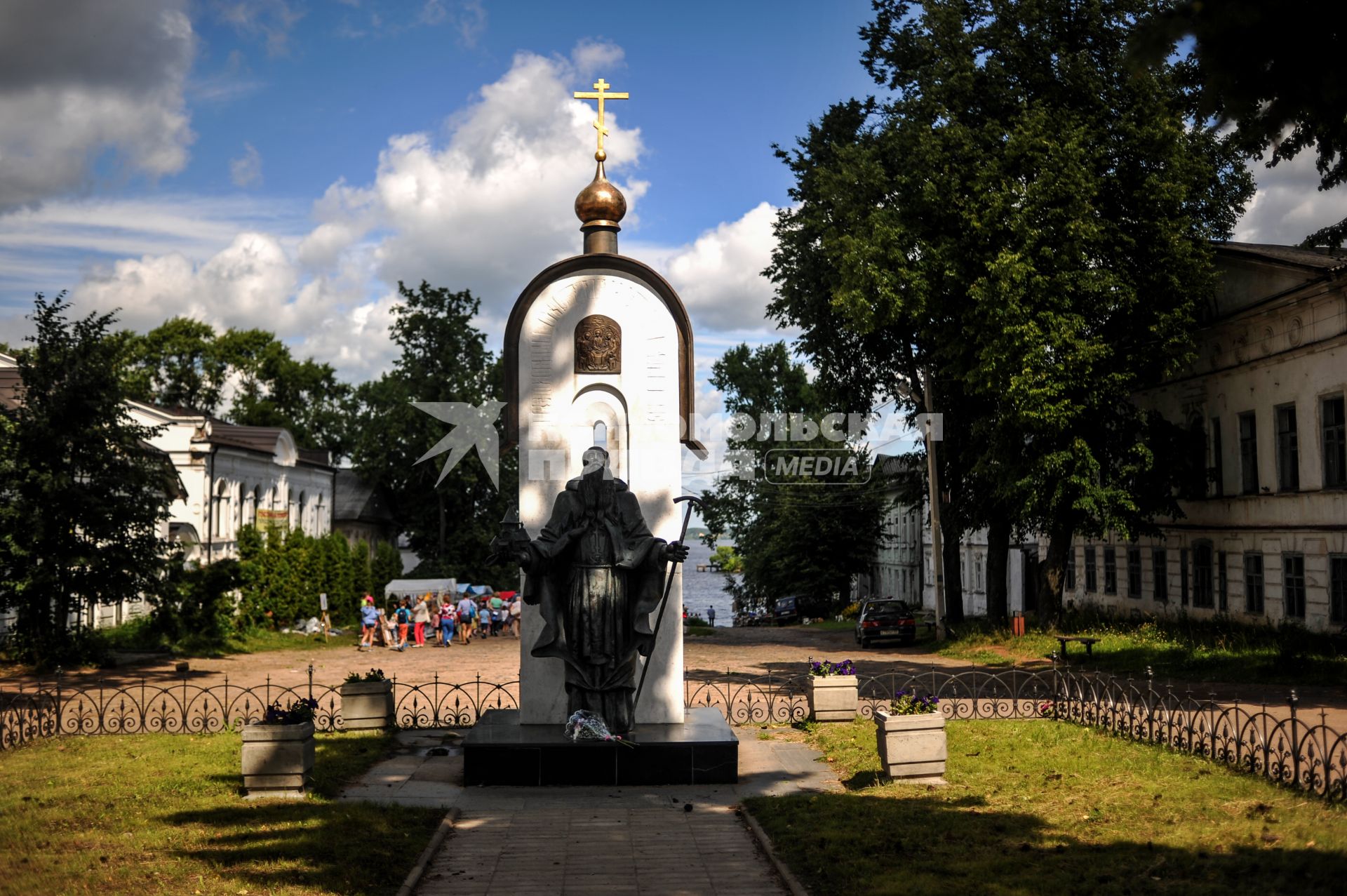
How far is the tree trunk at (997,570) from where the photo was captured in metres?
33.1

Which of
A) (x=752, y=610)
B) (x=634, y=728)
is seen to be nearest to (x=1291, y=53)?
(x=634, y=728)

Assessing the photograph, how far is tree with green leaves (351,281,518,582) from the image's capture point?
2026 inches

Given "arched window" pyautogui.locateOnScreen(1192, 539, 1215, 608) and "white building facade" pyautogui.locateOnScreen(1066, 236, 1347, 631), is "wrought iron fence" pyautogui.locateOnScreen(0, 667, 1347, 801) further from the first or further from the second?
"arched window" pyautogui.locateOnScreen(1192, 539, 1215, 608)

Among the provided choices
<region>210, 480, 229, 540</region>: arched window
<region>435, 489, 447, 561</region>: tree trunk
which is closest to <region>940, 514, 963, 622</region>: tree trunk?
<region>210, 480, 229, 540</region>: arched window

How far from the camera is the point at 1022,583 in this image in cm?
4653

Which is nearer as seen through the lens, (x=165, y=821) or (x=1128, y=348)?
(x=165, y=821)

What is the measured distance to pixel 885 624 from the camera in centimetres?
3438

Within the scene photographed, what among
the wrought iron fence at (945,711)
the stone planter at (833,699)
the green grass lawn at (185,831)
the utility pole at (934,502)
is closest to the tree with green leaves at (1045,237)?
the utility pole at (934,502)

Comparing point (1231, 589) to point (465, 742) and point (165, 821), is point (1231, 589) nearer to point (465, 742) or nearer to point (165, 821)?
point (465, 742)

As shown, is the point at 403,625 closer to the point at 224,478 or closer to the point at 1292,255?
the point at 224,478

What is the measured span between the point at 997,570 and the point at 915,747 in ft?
77.5

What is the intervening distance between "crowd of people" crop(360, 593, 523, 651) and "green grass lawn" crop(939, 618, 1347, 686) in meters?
12.7

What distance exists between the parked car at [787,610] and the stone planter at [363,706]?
41910 mm

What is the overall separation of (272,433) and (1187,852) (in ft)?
131
